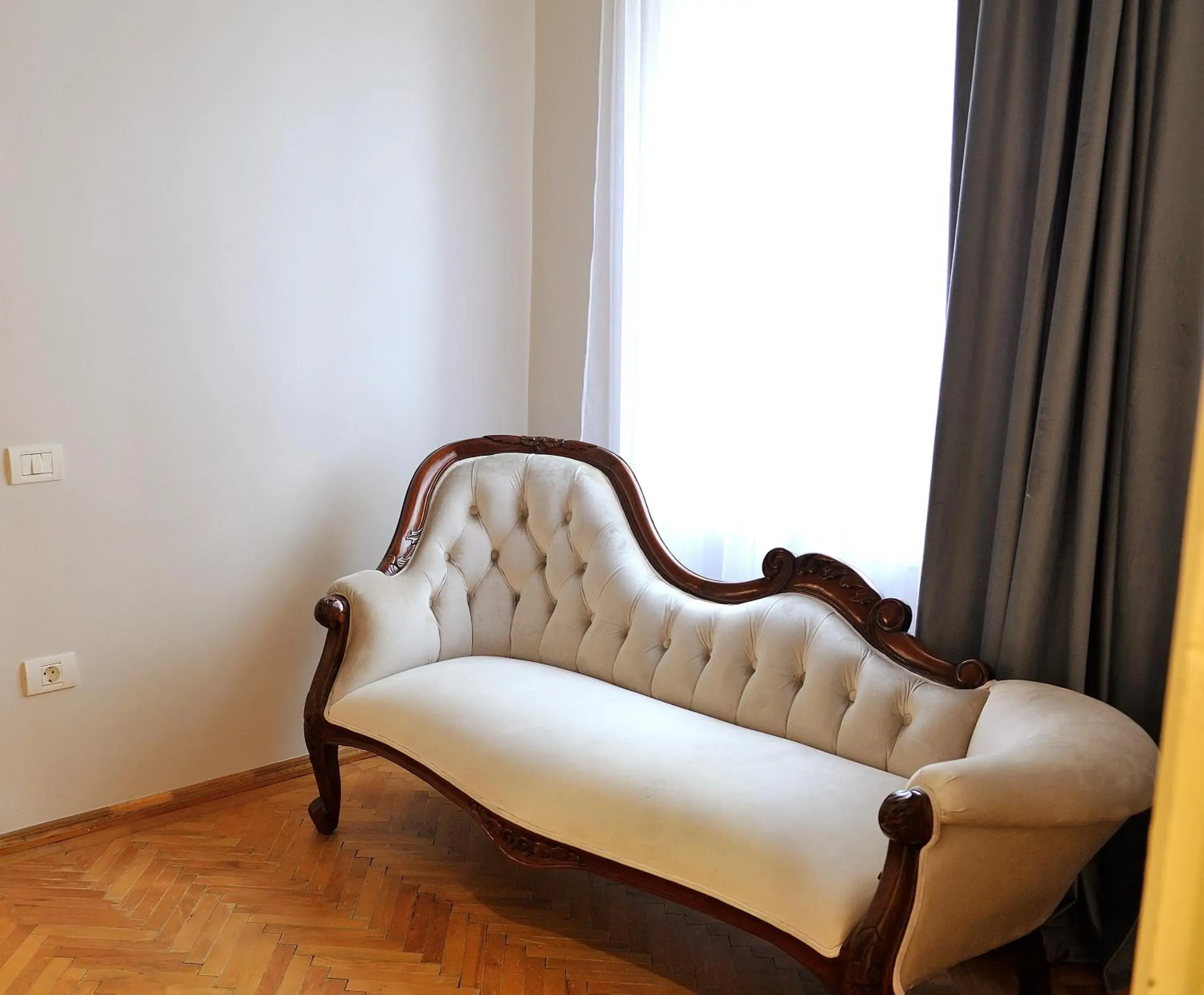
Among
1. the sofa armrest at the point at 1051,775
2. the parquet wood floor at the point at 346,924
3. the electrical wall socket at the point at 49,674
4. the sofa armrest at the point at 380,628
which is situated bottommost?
the parquet wood floor at the point at 346,924

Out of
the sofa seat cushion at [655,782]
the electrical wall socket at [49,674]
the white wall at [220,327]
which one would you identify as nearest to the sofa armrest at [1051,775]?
the sofa seat cushion at [655,782]

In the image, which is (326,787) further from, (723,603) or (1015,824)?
(1015,824)

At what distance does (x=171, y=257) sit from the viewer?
2.81 metres

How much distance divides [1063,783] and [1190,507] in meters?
1.66

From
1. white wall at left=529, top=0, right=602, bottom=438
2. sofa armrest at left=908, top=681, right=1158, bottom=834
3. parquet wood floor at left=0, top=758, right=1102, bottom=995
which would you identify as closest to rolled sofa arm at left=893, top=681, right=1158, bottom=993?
sofa armrest at left=908, top=681, right=1158, bottom=834

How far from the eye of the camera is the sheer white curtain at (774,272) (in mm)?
2578

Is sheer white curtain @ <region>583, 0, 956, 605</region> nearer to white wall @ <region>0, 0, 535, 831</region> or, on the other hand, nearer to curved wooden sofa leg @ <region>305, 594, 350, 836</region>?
white wall @ <region>0, 0, 535, 831</region>

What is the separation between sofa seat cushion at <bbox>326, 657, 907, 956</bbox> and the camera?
A: 1.87 m

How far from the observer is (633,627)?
108 inches

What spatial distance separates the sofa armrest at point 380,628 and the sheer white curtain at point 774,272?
2.71 ft

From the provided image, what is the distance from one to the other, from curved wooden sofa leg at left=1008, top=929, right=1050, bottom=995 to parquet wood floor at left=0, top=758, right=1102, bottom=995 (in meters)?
0.18

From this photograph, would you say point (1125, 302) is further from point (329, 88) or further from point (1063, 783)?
point (329, 88)

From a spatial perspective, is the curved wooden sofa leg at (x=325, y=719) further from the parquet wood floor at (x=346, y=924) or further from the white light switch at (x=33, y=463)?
the white light switch at (x=33, y=463)

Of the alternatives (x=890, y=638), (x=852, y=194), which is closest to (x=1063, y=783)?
(x=890, y=638)
